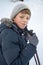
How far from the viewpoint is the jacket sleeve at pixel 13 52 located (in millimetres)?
975

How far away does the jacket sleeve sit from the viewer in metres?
0.97

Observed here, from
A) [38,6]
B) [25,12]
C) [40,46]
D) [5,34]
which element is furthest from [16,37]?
[38,6]

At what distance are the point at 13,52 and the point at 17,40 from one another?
0.08m

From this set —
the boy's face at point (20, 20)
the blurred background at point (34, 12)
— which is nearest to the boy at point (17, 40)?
the boy's face at point (20, 20)

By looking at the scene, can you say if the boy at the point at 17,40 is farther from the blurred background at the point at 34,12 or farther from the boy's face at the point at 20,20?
the blurred background at the point at 34,12

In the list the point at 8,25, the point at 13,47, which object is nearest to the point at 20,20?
the point at 8,25

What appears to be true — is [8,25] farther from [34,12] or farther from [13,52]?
[34,12]

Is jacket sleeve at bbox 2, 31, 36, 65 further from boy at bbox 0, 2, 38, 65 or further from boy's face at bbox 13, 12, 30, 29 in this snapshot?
boy's face at bbox 13, 12, 30, 29

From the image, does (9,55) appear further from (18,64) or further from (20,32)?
(20,32)

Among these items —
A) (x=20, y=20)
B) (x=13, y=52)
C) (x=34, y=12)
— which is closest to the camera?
(x=13, y=52)

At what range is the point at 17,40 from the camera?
1017mm

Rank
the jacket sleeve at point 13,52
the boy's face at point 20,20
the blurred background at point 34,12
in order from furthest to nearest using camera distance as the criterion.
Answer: the blurred background at point 34,12 < the boy's face at point 20,20 < the jacket sleeve at point 13,52

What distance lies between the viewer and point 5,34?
39.2 inches

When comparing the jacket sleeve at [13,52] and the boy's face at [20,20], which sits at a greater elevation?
the boy's face at [20,20]
